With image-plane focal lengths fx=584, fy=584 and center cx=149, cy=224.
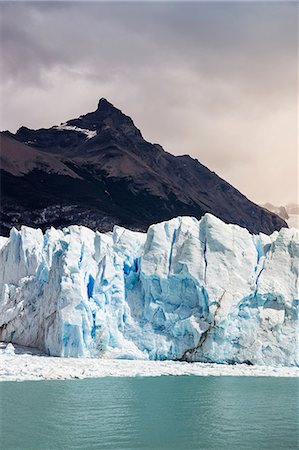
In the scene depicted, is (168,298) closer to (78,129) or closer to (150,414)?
(150,414)

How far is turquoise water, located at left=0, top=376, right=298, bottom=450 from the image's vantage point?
13.3 meters

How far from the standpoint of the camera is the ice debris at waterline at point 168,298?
25.5 m

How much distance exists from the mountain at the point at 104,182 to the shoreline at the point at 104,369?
4928 cm

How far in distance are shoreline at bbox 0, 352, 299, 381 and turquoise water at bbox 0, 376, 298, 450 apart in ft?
2.01

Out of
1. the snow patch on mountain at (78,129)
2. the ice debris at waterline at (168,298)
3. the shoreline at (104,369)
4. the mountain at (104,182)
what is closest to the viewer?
the shoreline at (104,369)

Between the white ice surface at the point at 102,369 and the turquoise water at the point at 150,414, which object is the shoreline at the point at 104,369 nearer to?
the white ice surface at the point at 102,369

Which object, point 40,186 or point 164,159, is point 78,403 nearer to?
point 40,186

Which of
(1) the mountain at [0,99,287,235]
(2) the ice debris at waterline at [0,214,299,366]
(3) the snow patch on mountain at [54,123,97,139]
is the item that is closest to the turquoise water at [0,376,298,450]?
(2) the ice debris at waterline at [0,214,299,366]

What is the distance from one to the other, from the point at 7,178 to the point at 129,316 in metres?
61.6

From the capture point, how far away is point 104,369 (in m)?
22.5

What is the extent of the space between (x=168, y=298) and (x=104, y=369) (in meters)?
5.56

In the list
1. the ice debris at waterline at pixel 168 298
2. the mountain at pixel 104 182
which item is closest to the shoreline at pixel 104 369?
the ice debris at waterline at pixel 168 298

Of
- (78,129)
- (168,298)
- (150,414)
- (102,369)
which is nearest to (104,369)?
(102,369)

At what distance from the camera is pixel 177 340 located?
85.1 feet
